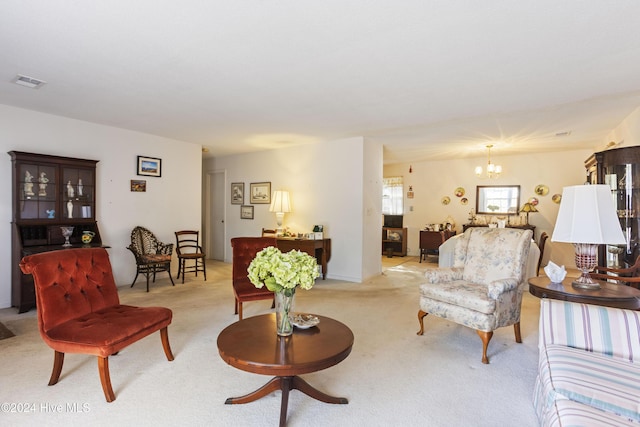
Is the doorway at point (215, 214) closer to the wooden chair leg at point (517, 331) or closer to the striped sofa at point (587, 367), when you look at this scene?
the wooden chair leg at point (517, 331)

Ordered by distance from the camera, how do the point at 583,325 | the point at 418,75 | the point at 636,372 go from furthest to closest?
the point at 418,75 < the point at 583,325 < the point at 636,372

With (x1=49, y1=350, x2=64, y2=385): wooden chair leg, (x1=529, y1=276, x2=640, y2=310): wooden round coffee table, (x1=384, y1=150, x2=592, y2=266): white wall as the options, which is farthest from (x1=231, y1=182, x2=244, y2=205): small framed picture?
(x1=529, y1=276, x2=640, y2=310): wooden round coffee table

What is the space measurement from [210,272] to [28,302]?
269 cm

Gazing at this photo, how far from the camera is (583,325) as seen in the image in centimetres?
188

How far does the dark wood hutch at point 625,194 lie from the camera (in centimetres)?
375

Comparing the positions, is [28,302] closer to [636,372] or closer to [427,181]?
[636,372]

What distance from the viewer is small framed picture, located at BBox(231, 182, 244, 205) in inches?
277

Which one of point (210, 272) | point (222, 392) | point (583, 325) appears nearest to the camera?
point (583, 325)

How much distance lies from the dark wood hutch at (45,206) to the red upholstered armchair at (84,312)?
1.95 meters

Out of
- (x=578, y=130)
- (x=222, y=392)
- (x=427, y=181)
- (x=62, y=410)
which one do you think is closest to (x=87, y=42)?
(x=62, y=410)

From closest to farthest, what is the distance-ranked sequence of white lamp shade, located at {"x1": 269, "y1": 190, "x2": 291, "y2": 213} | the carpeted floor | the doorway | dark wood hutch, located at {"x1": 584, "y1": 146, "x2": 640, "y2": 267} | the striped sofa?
the striped sofa < the carpeted floor < dark wood hutch, located at {"x1": 584, "y1": 146, "x2": 640, "y2": 267} < white lamp shade, located at {"x1": 269, "y1": 190, "x2": 291, "y2": 213} < the doorway

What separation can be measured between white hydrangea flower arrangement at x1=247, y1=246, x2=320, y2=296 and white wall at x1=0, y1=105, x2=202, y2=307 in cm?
394

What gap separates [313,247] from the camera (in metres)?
5.34

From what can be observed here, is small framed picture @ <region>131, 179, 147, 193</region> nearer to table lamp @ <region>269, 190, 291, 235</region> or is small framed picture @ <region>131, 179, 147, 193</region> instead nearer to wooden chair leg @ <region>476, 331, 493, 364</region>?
table lamp @ <region>269, 190, 291, 235</region>
